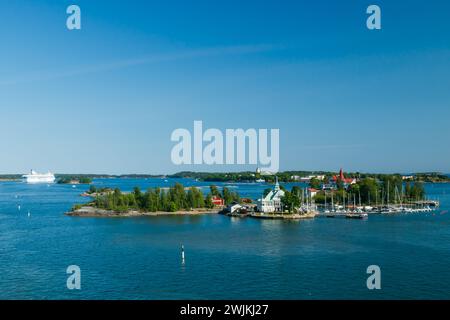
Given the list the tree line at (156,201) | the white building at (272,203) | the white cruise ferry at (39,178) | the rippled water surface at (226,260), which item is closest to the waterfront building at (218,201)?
the tree line at (156,201)

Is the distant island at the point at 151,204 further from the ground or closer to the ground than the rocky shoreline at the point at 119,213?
further from the ground

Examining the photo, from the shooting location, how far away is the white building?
17.9 metres

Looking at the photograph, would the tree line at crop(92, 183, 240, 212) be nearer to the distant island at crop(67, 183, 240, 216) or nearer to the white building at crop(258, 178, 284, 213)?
the distant island at crop(67, 183, 240, 216)

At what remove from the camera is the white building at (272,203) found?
17.9 metres

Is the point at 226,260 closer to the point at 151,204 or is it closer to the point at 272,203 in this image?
the point at 272,203

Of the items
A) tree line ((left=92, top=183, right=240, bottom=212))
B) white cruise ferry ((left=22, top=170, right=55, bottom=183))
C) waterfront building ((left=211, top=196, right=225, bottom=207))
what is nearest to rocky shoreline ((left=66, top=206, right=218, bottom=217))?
tree line ((left=92, top=183, right=240, bottom=212))

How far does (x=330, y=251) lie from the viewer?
9.24 meters

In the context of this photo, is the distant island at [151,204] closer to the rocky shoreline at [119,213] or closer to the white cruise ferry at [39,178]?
the rocky shoreline at [119,213]

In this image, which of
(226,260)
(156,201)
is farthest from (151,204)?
(226,260)

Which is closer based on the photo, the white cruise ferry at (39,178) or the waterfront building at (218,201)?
the waterfront building at (218,201)

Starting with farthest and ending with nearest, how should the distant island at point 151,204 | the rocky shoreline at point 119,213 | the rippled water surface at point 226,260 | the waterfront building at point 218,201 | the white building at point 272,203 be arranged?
the waterfront building at point 218,201 → the distant island at point 151,204 → the white building at point 272,203 → the rocky shoreline at point 119,213 → the rippled water surface at point 226,260

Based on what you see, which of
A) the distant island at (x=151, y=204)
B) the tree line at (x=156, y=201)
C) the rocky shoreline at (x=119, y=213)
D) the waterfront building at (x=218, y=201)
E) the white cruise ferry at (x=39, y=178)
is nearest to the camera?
the rocky shoreline at (x=119, y=213)
